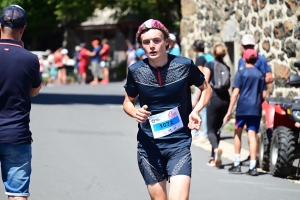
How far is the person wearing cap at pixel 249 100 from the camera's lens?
11.5 meters

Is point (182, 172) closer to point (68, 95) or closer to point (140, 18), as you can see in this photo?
point (68, 95)

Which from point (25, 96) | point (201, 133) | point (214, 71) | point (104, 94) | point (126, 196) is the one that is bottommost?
point (104, 94)

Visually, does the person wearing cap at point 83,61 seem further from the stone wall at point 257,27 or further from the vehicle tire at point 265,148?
the vehicle tire at point 265,148

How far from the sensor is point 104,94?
29.7 m

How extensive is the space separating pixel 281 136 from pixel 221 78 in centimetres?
168

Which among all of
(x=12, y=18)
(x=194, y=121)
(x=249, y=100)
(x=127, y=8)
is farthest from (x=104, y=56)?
(x=12, y=18)

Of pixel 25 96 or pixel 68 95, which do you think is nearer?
pixel 25 96

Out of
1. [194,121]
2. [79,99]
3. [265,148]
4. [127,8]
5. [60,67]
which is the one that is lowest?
[60,67]

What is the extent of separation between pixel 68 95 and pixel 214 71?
643 inches

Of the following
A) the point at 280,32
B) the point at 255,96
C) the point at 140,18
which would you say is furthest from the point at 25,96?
the point at 140,18

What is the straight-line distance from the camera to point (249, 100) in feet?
37.6

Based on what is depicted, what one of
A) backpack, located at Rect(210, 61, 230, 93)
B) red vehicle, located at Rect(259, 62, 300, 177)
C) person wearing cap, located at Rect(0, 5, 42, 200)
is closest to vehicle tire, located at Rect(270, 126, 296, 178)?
red vehicle, located at Rect(259, 62, 300, 177)

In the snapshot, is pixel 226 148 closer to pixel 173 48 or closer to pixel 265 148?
pixel 265 148

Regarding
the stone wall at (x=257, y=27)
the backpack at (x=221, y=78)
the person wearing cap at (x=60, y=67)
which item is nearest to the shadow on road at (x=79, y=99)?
the stone wall at (x=257, y=27)
